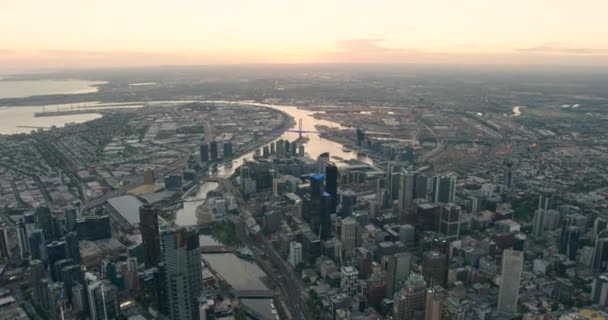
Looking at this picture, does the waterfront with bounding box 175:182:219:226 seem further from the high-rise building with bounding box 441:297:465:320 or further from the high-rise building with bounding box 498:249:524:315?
the high-rise building with bounding box 498:249:524:315

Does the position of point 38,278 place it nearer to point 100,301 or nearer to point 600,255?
point 100,301

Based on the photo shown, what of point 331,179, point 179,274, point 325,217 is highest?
point 331,179

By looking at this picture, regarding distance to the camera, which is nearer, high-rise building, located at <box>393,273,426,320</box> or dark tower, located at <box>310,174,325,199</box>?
high-rise building, located at <box>393,273,426,320</box>

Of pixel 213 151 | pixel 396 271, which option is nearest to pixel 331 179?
pixel 396 271

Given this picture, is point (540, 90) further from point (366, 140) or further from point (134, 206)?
point (134, 206)

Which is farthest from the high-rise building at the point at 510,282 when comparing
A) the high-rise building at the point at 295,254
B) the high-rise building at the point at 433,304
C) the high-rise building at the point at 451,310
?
the high-rise building at the point at 295,254

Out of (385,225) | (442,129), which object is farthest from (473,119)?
(385,225)

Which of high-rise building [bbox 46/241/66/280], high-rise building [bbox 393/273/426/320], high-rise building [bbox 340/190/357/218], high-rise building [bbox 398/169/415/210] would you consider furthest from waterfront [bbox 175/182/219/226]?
high-rise building [bbox 393/273/426/320]

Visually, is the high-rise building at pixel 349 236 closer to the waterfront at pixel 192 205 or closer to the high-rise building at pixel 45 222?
the waterfront at pixel 192 205
